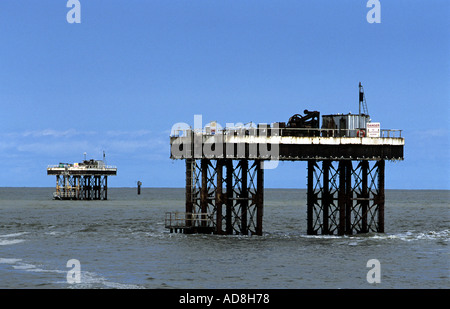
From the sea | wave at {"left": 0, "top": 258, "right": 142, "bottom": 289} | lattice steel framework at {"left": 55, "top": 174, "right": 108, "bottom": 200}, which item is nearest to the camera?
wave at {"left": 0, "top": 258, "right": 142, "bottom": 289}

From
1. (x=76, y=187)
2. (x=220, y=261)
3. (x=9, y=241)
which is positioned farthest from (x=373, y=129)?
(x=76, y=187)

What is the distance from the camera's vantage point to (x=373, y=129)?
191 ft

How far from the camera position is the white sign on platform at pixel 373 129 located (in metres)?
57.9

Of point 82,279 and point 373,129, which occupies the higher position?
point 373,129

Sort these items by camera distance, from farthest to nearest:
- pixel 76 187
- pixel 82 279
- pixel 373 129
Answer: pixel 76 187 → pixel 373 129 → pixel 82 279

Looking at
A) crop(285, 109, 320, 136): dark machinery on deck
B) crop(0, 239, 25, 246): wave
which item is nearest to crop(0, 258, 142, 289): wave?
crop(0, 239, 25, 246): wave

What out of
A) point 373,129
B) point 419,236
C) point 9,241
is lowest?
point 419,236

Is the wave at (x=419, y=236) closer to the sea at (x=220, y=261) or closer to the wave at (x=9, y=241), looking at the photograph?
the sea at (x=220, y=261)

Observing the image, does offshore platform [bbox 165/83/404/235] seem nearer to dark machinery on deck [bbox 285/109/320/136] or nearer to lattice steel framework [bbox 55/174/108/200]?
dark machinery on deck [bbox 285/109/320/136]

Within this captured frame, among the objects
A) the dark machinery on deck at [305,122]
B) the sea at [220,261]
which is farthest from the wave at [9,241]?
the dark machinery on deck at [305,122]

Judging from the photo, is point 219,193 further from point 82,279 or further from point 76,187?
point 76,187

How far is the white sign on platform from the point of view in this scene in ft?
190
